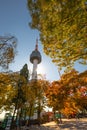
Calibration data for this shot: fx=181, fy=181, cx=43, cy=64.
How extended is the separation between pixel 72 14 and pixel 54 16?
913mm

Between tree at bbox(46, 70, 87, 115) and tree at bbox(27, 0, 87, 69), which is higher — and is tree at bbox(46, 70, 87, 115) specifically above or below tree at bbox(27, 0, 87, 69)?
above

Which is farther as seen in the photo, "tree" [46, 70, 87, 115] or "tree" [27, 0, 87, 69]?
"tree" [46, 70, 87, 115]

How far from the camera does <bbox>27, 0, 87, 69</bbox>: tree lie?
8016 mm

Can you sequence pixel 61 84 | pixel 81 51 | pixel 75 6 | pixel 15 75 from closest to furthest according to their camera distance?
pixel 75 6
pixel 81 51
pixel 15 75
pixel 61 84

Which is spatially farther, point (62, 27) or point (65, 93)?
point (65, 93)

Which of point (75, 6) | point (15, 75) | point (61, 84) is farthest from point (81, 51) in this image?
point (61, 84)

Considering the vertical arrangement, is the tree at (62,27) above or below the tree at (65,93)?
below

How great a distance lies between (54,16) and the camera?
849 centimetres

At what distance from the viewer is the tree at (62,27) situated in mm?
8016

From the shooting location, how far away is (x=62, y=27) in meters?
8.48

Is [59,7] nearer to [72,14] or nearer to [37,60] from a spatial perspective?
[72,14]

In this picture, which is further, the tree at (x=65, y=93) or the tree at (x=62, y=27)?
the tree at (x=65, y=93)

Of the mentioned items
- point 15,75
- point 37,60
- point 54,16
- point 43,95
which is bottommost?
point 15,75

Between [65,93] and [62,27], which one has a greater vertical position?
[65,93]
